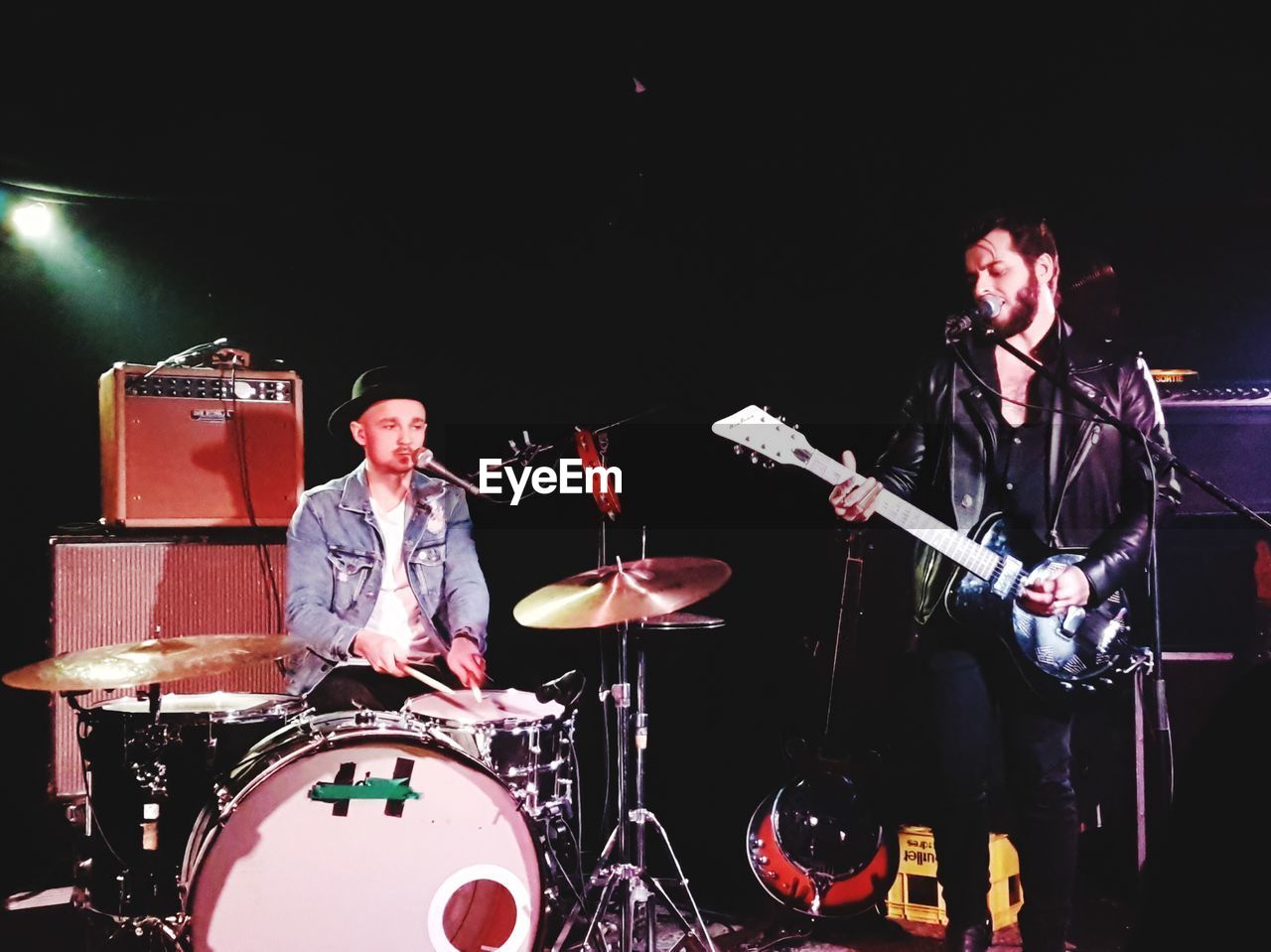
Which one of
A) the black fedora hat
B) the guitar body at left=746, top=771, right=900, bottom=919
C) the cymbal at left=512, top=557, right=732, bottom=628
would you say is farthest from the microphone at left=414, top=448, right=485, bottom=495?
the guitar body at left=746, top=771, right=900, bottom=919

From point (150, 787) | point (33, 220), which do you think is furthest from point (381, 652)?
point (33, 220)

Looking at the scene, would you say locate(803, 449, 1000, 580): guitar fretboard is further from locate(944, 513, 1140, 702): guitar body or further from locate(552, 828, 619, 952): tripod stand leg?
locate(552, 828, 619, 952): tripod stand leg

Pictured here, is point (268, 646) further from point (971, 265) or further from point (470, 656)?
point (971, 265)

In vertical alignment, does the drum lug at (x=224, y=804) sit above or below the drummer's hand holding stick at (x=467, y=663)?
below

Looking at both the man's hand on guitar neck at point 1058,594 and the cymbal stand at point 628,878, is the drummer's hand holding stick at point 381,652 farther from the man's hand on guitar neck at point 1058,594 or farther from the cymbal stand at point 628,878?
the man's hand on guitar neck at point 1058,594

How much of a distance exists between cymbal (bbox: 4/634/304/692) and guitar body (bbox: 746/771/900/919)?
1791mm

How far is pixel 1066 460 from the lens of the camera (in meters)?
3.43

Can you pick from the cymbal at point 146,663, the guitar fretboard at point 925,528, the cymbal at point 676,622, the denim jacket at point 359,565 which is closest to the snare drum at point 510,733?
the cymbal at point 676,622

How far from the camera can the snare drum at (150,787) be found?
2.91 metres

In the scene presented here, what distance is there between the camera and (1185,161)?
4.04 m

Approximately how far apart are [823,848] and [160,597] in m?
2.59

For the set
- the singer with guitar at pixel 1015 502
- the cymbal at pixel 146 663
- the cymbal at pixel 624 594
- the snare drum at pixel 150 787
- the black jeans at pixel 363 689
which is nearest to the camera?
the cymbal at pixel 146 663

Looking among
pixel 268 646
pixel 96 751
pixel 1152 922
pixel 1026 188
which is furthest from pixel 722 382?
pixel 1152 922

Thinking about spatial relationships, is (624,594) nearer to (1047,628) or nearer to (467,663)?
(467,663)
